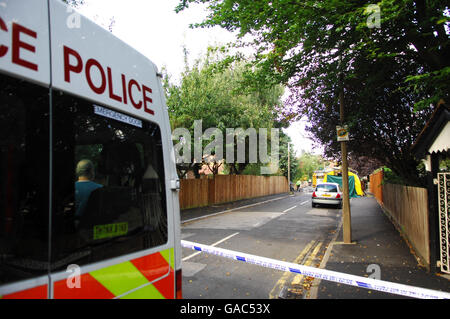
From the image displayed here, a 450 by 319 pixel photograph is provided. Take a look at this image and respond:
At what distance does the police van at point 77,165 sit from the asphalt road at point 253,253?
9.36 feet

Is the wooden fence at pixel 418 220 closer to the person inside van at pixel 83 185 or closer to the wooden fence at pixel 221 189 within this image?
the person inside van at pixel 83 185

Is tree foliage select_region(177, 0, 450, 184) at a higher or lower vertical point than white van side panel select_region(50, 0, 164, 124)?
higher

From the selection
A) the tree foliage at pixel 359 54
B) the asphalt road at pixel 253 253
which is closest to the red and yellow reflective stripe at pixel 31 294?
the asphalt road at pixel 253 253

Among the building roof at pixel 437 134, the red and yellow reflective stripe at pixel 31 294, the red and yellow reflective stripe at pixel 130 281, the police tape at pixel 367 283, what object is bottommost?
the police tape at pixel 367 283

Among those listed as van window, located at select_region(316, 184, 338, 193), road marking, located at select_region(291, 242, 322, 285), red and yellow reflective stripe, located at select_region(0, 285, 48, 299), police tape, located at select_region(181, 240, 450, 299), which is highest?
red and yellow reflective stripe, located at select_region(0, 285, 48, 299)

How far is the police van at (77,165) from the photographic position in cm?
133

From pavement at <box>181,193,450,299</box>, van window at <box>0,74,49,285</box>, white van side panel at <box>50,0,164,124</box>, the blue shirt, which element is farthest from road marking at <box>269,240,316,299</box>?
van window at <box>0,74,49,285</box>

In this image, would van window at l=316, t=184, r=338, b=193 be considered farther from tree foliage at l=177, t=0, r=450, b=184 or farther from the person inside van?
the person inside van

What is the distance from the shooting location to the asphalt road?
15.6ft

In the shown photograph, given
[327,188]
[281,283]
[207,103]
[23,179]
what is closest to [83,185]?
[23,179]

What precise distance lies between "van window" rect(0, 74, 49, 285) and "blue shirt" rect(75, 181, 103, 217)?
0.19 m

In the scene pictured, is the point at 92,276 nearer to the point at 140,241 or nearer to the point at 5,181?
the point at 140,241

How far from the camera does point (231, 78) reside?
20172mm

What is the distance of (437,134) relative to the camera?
520cm
